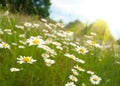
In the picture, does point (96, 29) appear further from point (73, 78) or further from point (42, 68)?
point (73, 78)

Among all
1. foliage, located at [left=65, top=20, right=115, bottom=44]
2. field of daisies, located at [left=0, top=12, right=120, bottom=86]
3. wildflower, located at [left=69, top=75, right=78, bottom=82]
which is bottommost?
wildflower, located at [left=69, top=75, right=78, bottom=82]

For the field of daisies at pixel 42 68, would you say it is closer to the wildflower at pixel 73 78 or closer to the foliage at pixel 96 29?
the wildflower at pixel 73 78

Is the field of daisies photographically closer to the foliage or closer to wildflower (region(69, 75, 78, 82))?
wildflower (region(69, 75, 78, 82))

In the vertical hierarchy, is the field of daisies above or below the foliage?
below

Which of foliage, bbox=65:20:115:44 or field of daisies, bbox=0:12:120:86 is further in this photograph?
foliage, bbox=65:20:115:44

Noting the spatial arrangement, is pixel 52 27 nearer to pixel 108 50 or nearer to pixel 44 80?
pixel 108 50

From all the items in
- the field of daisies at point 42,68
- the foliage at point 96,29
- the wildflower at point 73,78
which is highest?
the foliage at point 96,29

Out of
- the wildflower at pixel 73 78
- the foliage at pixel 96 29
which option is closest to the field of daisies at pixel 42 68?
the wildflower at pixel 73 78

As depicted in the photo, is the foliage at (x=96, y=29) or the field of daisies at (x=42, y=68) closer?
the field of daisies at (x=42, y=68)

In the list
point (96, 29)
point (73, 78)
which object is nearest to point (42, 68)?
point (73, 78)

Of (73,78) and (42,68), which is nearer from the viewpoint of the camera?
(73,78)

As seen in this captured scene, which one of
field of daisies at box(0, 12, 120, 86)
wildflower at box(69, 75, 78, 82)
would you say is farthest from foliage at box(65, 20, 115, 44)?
wildflower at box(69, 75, 78, 82)

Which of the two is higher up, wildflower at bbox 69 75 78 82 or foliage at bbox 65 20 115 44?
foliage at bbox 65 20 115 44

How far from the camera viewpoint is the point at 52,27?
4.96m
